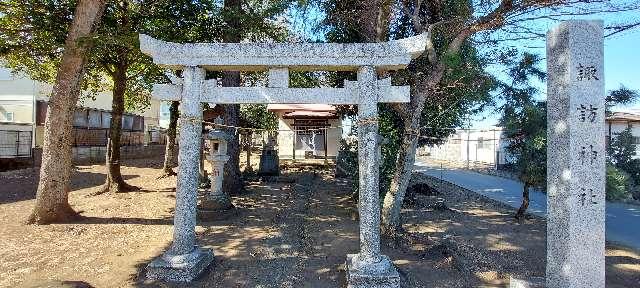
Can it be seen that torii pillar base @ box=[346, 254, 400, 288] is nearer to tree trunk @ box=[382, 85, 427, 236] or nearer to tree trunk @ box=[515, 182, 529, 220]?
tree trunk @ box=[382, 85, 427, 236]

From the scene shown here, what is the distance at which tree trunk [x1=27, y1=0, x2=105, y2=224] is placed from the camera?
27.7 ft

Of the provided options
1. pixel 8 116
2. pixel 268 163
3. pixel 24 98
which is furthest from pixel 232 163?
pixel 8 116

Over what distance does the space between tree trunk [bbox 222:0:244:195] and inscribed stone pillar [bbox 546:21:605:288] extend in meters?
8.07

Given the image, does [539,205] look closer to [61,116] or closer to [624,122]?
[624,122]

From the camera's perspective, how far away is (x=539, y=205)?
13023 millimetres

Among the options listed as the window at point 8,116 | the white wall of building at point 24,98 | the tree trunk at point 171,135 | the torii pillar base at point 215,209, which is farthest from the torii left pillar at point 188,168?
the window at point 8,116

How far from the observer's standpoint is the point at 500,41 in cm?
831

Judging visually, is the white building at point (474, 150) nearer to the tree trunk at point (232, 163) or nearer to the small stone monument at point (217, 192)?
the tree trunk at point (232, 163)

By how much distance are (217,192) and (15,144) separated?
42.9 ft

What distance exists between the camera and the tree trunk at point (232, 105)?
10.7 metres

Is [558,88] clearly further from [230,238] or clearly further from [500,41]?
[230,238]

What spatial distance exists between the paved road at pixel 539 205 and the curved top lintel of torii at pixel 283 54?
7.20 meters

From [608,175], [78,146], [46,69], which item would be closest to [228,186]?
[46,69]

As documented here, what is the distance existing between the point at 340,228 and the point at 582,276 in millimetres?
5501
